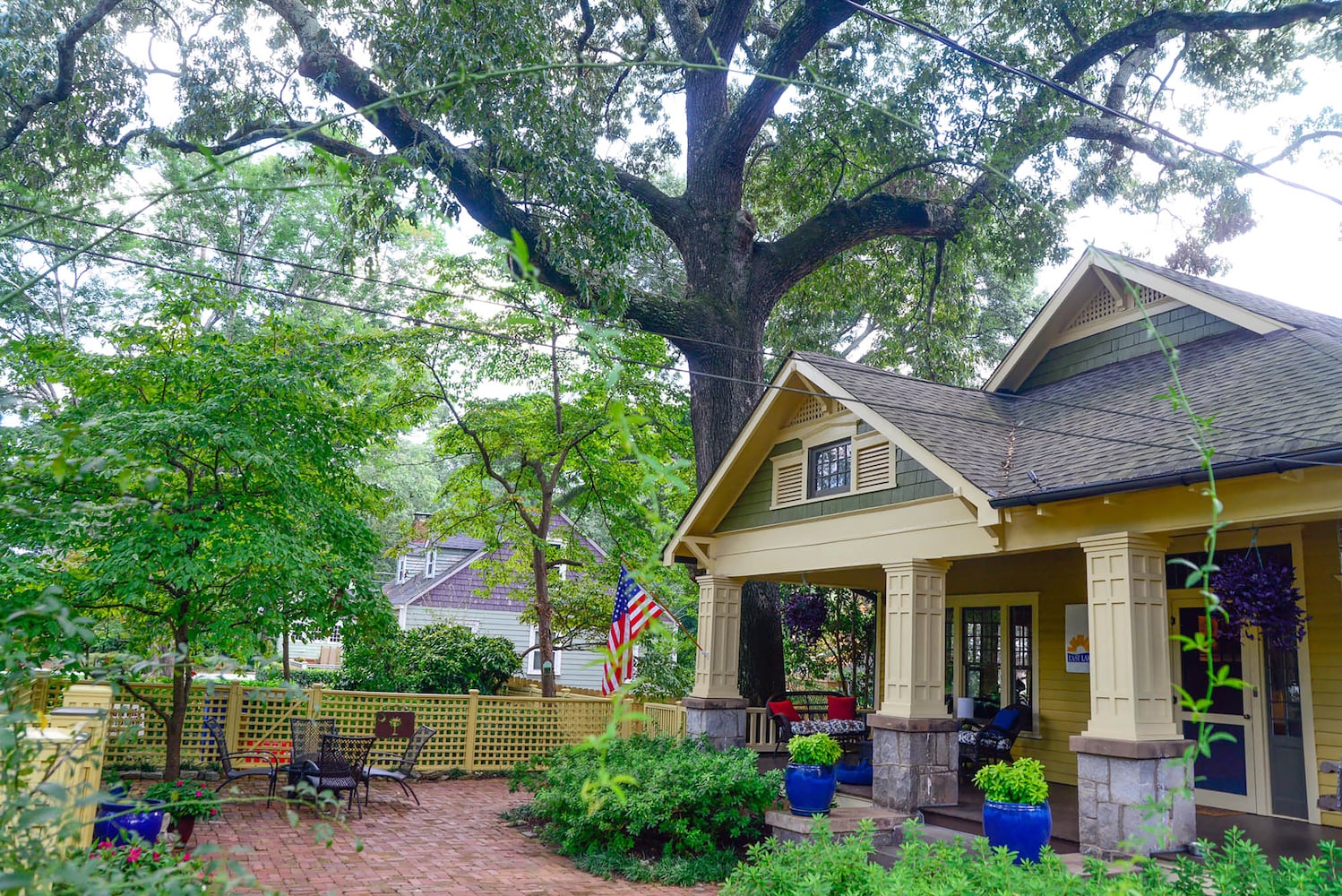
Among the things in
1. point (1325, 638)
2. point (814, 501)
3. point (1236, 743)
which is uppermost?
point (814, 501)

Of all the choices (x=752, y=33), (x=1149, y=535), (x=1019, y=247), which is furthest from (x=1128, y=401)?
(x=752, y=33)

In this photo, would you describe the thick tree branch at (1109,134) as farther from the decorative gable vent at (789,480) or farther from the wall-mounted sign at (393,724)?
the wall-mounted sign at (393,724)

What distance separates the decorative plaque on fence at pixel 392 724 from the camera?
14.0m

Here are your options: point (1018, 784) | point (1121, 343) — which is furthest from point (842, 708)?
point (1018, 784)

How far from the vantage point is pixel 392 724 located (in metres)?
14.1

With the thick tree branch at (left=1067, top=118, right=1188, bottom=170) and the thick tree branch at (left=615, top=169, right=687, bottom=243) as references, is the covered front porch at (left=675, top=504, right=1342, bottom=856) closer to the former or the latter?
the thick tree branch at (left=615, top=169, right=687, bottom=243)

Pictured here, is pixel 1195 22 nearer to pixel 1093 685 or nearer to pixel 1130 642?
pixel 1130 642

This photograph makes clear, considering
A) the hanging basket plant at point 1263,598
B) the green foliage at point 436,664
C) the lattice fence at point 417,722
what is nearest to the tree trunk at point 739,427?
the lattice fence at point 417,722

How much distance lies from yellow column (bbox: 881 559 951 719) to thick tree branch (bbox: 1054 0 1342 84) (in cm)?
953

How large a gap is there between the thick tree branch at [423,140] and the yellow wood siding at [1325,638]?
30.1ft

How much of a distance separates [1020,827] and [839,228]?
11.4 metres

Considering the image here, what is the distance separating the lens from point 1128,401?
996 centimetres

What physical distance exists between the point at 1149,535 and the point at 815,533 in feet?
13.9

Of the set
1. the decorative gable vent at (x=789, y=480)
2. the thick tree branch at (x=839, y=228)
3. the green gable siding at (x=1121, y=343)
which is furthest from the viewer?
the thick tree branch at (x=839, y=228)
